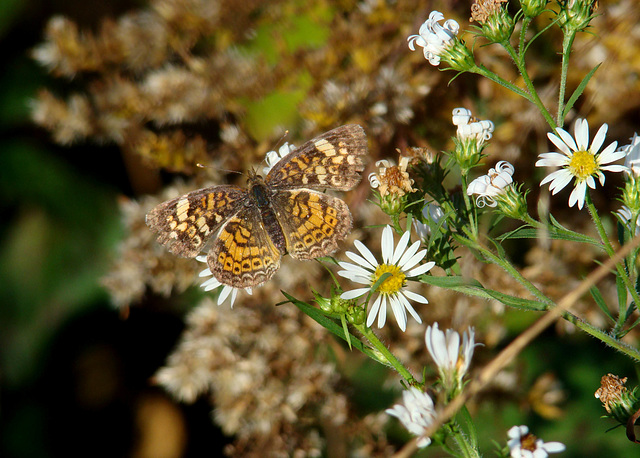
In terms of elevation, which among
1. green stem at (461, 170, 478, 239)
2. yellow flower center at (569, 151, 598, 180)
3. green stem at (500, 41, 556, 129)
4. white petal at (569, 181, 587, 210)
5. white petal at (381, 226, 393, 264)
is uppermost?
green stem at (500, 41, 556, 129)

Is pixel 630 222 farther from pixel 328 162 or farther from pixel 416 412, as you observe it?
pixel 328 162

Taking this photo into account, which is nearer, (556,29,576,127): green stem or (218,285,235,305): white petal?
(556,29,576,127): green stem

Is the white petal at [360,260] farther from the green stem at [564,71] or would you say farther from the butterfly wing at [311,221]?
the green stem at [564,71]

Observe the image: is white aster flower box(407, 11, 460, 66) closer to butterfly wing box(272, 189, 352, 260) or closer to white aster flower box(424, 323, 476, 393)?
butterfly wing box(272, 189, 352, 260)

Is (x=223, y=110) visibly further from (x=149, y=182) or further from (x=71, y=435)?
(x=71, y=435)

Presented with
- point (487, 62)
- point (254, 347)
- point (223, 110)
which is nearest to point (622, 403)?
point (254, 347)

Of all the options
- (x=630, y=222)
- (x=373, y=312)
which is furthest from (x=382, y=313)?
(x=630, y=222)

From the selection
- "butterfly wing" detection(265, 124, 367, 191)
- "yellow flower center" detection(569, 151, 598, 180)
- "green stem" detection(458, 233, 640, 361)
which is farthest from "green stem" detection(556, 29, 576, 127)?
"butterfly wing" detection(265, 124, 367, 191)
